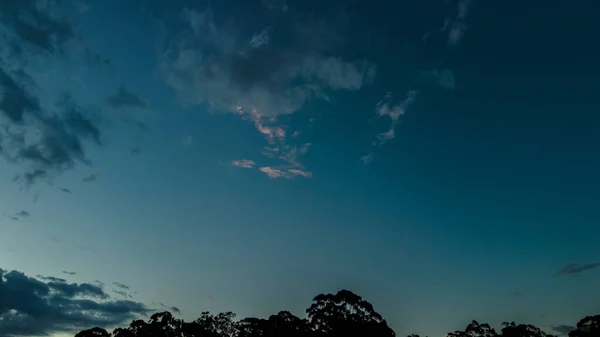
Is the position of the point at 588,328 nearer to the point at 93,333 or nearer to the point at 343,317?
the point at 343,317

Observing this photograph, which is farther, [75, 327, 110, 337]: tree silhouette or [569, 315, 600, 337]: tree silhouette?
[75, 327, 110, 337]: tree silhouette

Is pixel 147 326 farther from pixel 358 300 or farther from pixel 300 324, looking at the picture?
pixel 358 300

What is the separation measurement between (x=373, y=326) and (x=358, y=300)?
5000 millimetres

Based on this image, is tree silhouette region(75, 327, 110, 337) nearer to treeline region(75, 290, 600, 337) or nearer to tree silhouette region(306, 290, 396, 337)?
treeline region(75, 290, 600, 337)

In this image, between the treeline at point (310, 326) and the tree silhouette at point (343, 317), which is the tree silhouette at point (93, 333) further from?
the tree silhouette at point (343, 317)

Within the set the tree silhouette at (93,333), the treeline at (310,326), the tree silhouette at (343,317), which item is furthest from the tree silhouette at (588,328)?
the tree silhouette at (93,333)

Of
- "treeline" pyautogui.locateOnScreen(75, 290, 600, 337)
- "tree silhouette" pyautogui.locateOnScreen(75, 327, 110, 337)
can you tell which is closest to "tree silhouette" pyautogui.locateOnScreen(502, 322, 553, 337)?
"treeline" pyautogui.locateOnScreen(75, 290, 600, 337)

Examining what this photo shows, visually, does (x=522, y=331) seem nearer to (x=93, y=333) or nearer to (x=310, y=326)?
(x=310, y=326)

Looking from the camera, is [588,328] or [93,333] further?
[93,333]

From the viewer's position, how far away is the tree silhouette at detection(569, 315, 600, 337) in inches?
2149

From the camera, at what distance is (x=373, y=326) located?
59.6 meters

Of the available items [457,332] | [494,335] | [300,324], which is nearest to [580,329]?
[494,335]

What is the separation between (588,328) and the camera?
56.0 m

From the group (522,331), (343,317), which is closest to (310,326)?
(343,317)
